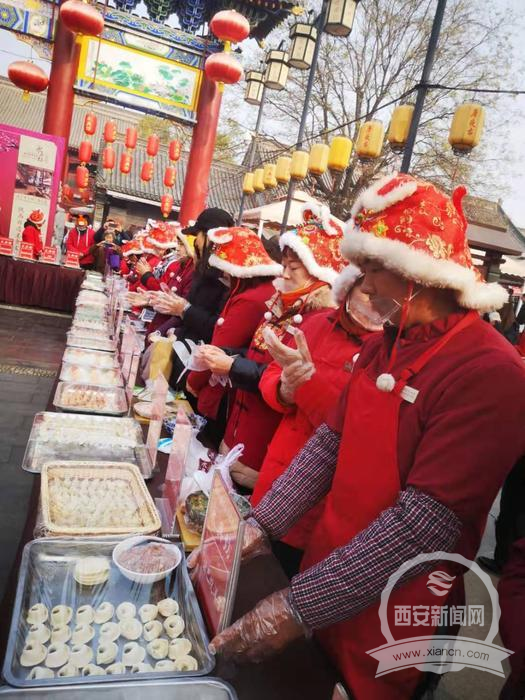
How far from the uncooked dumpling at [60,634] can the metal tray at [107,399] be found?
4.26 feet

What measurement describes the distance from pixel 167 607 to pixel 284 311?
1331mm

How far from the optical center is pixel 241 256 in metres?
2.73

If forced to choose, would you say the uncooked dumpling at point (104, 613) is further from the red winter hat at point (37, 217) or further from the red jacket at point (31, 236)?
the red winter hat at point (37, 217)

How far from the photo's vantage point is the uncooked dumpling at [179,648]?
102 centimetres

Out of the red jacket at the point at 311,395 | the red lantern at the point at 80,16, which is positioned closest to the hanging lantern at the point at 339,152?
the red lantern at the point at 80,16

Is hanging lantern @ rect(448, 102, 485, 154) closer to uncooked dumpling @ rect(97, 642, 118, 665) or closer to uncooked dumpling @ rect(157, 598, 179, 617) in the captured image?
uncooked dumpling @ rect(157, 598, 179, 617)

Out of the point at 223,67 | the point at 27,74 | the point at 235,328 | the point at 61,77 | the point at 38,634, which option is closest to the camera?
A: the point at 38,634

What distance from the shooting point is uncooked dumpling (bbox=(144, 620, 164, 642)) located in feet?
3.48

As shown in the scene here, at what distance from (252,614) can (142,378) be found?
2051 millimetres

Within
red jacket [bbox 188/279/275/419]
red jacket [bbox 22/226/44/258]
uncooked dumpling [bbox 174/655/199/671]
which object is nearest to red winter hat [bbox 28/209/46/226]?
red jacket [bbox 22/226/44/258]

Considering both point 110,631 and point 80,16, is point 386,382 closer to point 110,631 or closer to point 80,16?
point 110,631

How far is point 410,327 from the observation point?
1.11m

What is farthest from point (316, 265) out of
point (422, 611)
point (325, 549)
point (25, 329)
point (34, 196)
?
point (34, 196)

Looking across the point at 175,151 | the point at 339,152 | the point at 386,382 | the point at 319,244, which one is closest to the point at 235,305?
the point at 319,244
